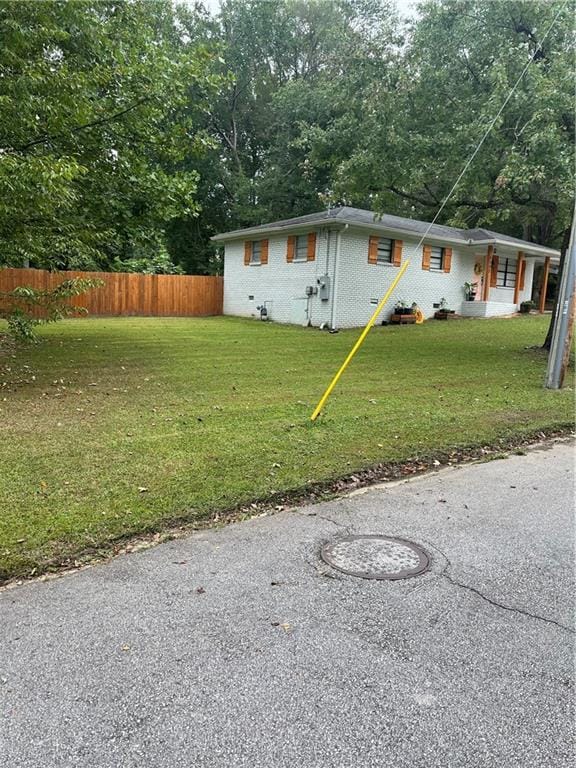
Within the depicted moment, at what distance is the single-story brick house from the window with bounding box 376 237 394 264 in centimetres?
3

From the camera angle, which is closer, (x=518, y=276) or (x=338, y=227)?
(x=338, y=227)

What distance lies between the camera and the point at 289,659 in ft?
7.63

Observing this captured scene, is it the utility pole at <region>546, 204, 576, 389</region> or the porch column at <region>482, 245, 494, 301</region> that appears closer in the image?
the utility pole at <region>546, 204, 576, 389</region>

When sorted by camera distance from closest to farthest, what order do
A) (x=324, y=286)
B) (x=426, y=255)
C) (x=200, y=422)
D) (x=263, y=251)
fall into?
(x=200, y=422), (x=324, y=286), (x=426, y=255), (x=263, y=251)

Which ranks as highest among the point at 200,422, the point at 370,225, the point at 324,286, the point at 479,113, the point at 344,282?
the point at 479,113

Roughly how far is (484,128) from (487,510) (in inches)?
309

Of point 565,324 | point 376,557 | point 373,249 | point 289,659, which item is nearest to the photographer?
point 289,659

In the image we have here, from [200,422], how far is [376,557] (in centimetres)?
319

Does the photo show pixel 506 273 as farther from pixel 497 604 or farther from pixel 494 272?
pixel 497 604

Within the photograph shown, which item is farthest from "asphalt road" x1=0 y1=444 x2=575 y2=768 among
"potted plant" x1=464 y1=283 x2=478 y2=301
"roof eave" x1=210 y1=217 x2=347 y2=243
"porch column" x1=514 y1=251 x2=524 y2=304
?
"porch column" x1=514 y1=251 x2=524 y2=304

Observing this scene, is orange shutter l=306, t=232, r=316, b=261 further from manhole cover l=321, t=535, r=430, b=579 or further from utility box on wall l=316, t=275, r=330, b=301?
manhole cover l=321, t=535, r=430, b=579

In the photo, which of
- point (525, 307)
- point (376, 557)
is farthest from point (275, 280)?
point (376, 557)

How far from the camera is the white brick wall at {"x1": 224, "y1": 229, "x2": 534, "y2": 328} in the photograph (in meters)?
18.1

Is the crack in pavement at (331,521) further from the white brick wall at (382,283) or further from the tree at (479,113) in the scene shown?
the white brick wall at (382,283)
